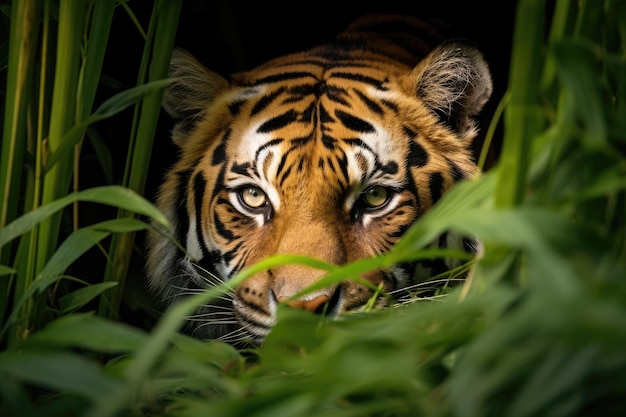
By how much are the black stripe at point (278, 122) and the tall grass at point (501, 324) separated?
3.21 ft

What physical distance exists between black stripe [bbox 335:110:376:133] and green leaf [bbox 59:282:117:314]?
0.85 metres

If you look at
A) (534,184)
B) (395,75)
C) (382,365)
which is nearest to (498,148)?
(395,75)

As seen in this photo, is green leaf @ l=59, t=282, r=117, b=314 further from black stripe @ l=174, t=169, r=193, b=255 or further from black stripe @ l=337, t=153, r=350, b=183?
black stripe @ l=174, t=169, r=193, b=255

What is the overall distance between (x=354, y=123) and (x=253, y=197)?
0.30 m

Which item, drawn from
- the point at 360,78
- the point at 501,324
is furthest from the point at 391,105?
the point at 501,324

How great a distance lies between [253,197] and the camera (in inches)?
82.4

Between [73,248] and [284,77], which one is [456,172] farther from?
[73,248]

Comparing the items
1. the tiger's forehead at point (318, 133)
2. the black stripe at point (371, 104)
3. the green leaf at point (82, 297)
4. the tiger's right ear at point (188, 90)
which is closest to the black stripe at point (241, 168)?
the tiger's forehead at point (318, 133)

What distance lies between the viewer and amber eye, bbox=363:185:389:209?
6.64 feet

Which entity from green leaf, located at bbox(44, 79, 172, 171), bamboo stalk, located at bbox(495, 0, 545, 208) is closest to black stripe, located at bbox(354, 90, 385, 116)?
green leaf, located at bbox(44, 79, 172, 171)

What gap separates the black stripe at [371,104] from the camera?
7.04ft

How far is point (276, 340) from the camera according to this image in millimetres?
1068

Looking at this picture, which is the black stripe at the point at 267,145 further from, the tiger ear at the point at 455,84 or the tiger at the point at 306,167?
the tiger ear at the point at 455,84

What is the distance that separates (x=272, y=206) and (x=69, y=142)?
0.78 meters
